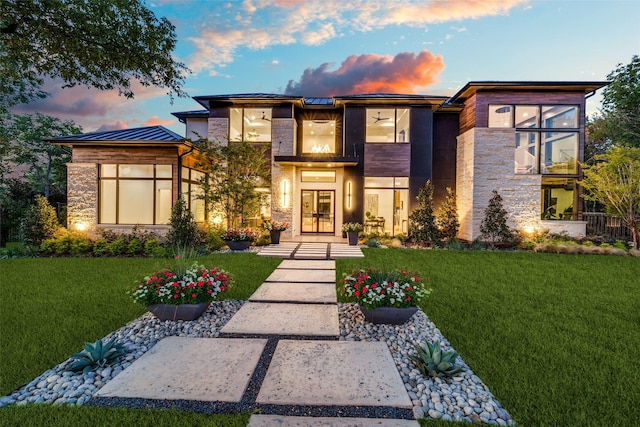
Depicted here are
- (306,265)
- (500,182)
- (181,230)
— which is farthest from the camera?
(500,182)

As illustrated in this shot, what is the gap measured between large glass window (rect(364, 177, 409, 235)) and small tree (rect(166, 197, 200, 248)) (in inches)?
276

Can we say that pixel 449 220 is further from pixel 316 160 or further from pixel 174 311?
pixel 174 311

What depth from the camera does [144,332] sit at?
3605 mm

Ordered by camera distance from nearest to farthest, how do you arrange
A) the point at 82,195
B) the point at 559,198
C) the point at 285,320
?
the point at 285,320 < the point at 82,195 < the point at 559,198

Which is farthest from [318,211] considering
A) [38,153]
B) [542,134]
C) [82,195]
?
[38,153]

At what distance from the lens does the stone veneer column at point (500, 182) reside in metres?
12.0

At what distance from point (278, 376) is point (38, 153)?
22107 mm

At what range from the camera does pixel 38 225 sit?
31.5 ft

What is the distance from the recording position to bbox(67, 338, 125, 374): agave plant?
2.65 meters

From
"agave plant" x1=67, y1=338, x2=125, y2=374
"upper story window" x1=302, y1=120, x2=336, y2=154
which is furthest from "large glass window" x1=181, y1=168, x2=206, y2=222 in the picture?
"agave plant" x1=67, y1=338, x2=125, y2=374

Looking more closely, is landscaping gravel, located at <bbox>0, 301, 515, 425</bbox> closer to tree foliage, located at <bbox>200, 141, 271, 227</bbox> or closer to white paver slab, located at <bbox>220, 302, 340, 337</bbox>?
white paver slab, located at <bbox>220, 302, 340, 337</bbox>

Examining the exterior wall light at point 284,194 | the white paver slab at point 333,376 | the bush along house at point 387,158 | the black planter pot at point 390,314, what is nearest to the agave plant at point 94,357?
the white paver slab at point 333,376

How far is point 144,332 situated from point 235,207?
779cm

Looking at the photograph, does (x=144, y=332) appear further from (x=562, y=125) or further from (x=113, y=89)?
(x=562, y=125)
